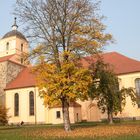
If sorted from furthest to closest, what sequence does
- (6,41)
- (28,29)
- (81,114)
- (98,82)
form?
1. (6,41)
2. (81,114)
3. (98,82)
4. (28,29)

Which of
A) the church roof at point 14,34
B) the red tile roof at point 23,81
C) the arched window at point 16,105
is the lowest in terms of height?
the arched window at point 16,105

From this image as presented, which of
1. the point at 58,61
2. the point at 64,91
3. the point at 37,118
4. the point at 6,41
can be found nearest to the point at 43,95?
the point at 64,91

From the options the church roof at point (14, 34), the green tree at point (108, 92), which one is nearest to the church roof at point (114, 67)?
the green tree at point (108, 92)

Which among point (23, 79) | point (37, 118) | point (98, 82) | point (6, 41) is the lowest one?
point (37, 118)

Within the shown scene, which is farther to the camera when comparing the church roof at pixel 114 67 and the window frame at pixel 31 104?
the window frame at pixel 31 104

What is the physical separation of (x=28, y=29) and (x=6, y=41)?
121ft

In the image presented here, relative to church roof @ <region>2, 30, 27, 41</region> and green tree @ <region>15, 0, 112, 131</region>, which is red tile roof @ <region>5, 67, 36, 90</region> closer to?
church roof @ <region>2, 30, 27, 41</region>

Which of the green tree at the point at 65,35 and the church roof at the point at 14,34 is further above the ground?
Answer: the church roof at the point at 14,34

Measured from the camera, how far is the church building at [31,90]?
41.6 metres

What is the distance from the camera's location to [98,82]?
3216cm

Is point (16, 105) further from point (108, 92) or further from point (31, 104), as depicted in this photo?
point (108, 92)

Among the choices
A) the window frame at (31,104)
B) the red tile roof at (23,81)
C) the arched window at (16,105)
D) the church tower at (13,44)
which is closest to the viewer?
the window frame at (31,104)

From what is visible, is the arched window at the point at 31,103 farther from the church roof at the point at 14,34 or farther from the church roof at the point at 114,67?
the church roof at the point at 14,34

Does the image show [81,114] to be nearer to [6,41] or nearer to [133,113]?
[133,113]
